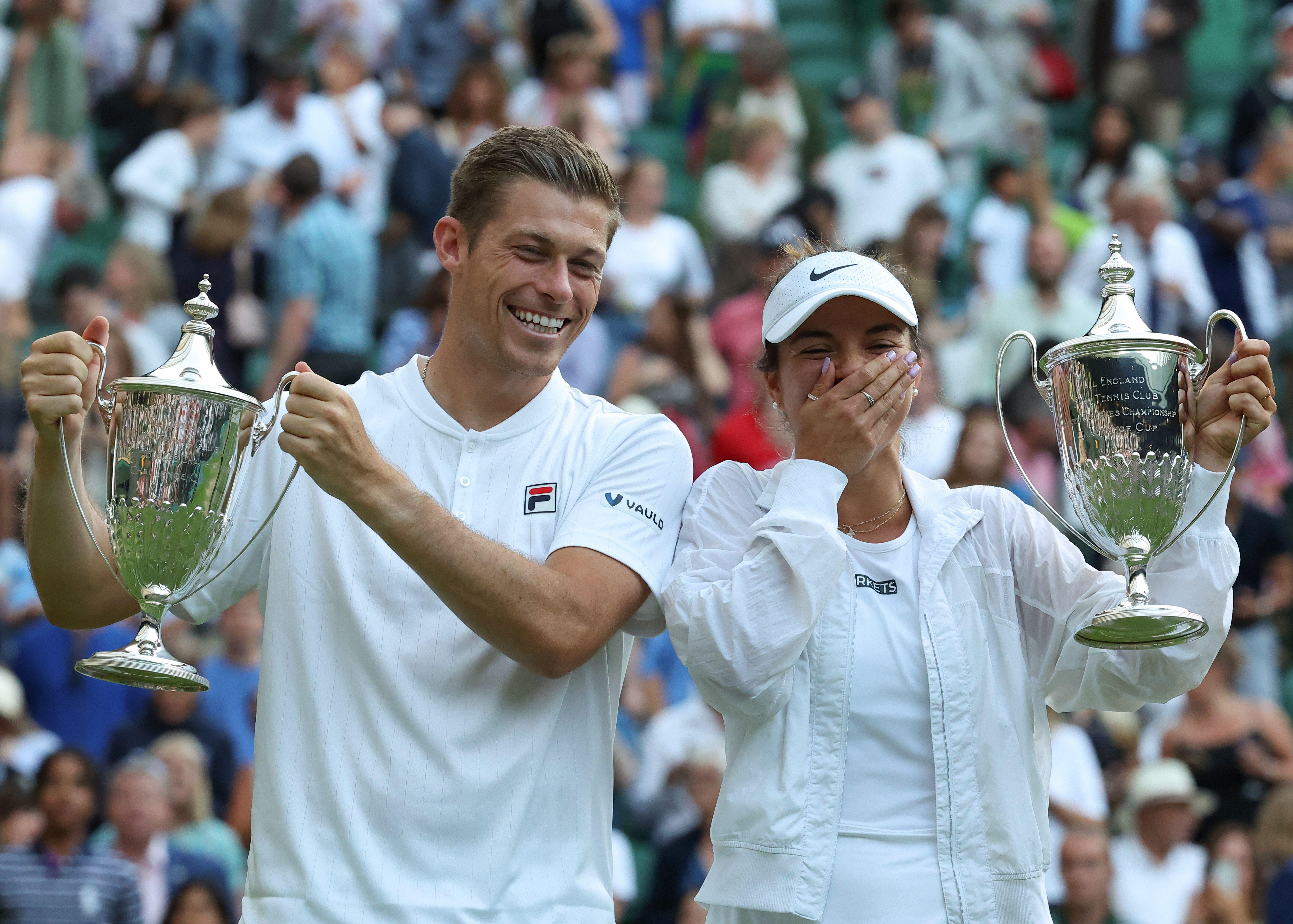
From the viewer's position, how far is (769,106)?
11250 millimetres

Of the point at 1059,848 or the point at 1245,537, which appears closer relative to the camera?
the point at 1059,848

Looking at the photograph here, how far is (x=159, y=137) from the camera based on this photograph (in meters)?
9.80

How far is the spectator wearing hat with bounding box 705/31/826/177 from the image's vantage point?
11133 mm

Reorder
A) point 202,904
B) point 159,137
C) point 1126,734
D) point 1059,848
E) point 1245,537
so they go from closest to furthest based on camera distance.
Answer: point 202,904 < point 1059,848 < point 1126,734 < point 1245,537 < point 159,137

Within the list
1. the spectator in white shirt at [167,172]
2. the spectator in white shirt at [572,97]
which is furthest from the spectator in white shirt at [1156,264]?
the spectator in white shirt at [167,172]

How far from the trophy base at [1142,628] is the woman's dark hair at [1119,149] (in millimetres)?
9055

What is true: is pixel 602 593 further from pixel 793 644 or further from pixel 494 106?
pixel 494 106

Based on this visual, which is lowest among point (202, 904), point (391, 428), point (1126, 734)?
point (202, 904)

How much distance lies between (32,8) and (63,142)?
94 centimetres

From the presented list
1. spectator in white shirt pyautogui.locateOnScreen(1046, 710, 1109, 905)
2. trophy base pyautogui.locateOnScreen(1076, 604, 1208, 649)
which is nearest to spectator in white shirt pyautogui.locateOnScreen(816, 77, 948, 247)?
spectator in white shirt pyautogui.locateOnScreen(1046, 710, 1109, 905)

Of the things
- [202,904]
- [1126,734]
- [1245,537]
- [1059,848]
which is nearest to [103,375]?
[202,904]

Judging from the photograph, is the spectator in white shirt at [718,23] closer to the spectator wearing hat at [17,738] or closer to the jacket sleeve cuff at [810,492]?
the spectator wearing hat at [17,738]

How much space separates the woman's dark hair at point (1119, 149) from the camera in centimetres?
1126

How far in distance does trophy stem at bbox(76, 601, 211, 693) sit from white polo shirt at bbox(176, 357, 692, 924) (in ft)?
0.64
